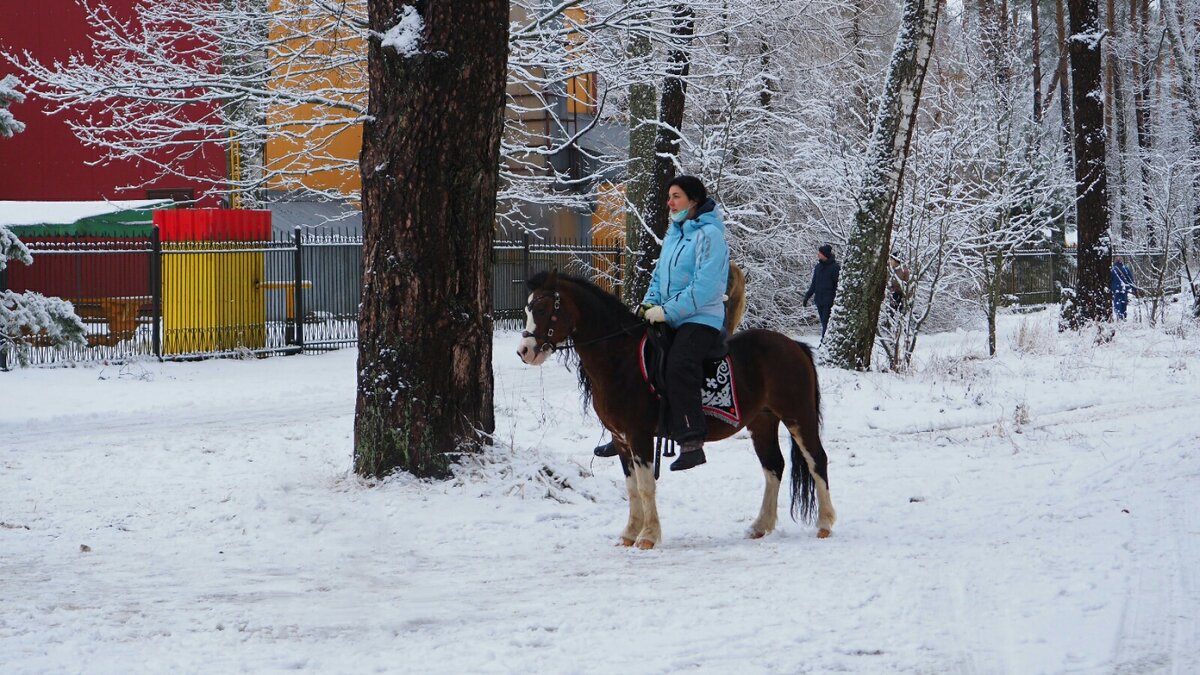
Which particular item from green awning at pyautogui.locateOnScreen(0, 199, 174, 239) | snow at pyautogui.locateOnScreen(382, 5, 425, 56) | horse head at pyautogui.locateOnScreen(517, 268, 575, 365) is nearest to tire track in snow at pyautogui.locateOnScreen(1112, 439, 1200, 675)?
horse head at pyautogui.locateOnScreen(517, 268, 575, 365)

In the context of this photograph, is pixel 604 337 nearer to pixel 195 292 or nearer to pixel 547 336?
pixel 547 336

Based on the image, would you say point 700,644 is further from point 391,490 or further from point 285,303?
point 285,303

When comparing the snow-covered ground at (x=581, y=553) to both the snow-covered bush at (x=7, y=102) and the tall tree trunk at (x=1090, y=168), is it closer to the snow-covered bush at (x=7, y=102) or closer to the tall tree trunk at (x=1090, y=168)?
the snow-covered bush at (x=7, y=102)

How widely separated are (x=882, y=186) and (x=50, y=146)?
1992cm

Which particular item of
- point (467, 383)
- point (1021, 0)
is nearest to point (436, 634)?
point (467, 383)

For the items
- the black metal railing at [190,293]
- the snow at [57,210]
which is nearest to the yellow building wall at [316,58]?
the black metal railing at [190,293]

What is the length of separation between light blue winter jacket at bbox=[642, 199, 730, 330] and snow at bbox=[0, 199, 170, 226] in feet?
58.5

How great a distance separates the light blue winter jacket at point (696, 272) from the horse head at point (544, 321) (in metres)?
0.62

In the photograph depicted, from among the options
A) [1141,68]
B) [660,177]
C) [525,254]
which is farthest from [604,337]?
[1141,68]

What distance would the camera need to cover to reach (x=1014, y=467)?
10641 millimetres

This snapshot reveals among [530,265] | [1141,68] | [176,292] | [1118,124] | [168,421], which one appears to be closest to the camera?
[168,421]

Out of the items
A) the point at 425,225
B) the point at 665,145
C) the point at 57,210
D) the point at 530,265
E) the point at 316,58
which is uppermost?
the point at 316,58

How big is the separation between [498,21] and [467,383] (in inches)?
103

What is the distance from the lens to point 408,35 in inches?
344
